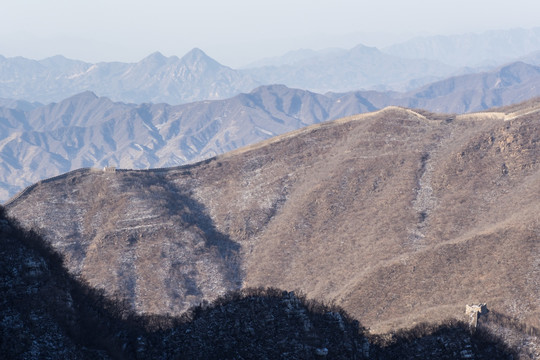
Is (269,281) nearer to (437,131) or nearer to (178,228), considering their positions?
(178,228)

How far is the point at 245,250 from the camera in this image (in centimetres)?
6103

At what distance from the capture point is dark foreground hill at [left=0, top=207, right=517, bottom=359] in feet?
67.9

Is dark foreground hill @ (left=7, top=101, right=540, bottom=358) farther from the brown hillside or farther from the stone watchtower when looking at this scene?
the stone watchtower

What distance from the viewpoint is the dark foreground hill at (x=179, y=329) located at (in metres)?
20.7

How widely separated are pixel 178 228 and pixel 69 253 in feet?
38.7

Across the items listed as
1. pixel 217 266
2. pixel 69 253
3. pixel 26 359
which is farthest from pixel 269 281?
pixel 26 359

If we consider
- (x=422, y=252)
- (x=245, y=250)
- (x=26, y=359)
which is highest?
(x=26, y=359)

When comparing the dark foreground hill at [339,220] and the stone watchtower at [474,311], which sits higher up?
the stone watchtower at [474,311]

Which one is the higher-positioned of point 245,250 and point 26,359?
point 26,359

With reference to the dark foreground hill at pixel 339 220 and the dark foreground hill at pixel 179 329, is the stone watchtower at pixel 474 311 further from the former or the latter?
the dark foreground hill at pixel 179 329

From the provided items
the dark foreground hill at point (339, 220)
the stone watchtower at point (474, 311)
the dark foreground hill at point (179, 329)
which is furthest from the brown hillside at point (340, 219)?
the dark foreground hill at point (179, 329)

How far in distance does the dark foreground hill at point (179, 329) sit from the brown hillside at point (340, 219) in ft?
26.3

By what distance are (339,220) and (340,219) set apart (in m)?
0.23

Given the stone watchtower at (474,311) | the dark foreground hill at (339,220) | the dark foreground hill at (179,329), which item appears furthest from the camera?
the dark foreground hill at (339,220)
